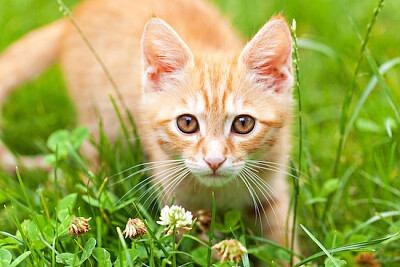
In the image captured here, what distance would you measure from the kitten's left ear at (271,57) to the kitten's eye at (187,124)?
37 centimetres

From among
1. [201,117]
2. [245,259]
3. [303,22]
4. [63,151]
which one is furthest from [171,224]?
[303,22]

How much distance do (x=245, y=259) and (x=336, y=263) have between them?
1.10 feet

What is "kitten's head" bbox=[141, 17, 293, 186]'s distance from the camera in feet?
5.94

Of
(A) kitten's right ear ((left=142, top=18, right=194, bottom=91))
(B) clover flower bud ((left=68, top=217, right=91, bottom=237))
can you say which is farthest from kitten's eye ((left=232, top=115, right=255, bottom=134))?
(B) clover flower bud ((left=68, top=217, right=91, bottom=237))

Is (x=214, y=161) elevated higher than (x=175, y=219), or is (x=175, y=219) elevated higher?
(x=214, y=161)

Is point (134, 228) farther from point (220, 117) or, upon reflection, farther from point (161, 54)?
point (161, 54)

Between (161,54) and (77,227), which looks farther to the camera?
(161,54)

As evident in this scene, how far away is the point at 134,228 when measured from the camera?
1538 millimetres

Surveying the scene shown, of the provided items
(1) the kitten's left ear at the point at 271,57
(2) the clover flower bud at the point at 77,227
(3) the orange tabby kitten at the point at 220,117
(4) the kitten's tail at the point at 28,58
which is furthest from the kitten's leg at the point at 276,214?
(4) the kitten's tail at the point at 28,58

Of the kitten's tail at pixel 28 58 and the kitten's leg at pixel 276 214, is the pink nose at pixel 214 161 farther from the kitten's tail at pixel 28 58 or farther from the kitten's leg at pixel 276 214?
the kitten's tail at pixel 28 58

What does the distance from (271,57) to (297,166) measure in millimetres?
852

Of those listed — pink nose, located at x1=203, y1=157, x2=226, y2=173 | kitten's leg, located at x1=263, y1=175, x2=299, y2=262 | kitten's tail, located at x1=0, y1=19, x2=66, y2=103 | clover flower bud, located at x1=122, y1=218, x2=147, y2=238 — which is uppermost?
kitten's tail, located at x1=0, y1=19, x2=66, y2=103

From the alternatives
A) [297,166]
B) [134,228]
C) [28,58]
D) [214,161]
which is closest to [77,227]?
[134,228]

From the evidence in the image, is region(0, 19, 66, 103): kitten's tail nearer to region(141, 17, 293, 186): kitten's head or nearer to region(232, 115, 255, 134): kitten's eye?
region(141, 17, 293, 186): kitten's head
